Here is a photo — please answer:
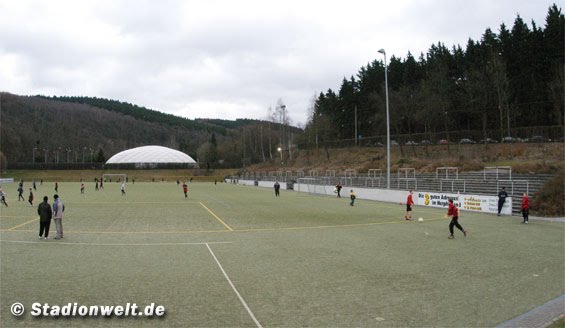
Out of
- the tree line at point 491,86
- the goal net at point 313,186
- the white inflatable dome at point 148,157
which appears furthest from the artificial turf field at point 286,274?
the white inflatable dome at point 148,157

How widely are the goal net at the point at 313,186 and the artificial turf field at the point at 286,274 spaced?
31.2 meters

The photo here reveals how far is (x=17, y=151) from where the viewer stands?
16650 cm

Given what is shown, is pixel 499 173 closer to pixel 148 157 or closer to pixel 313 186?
pixel 313 186

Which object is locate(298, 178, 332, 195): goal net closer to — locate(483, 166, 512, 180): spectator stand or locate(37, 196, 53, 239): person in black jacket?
locate(483, 166, 512, 180): spectator stand

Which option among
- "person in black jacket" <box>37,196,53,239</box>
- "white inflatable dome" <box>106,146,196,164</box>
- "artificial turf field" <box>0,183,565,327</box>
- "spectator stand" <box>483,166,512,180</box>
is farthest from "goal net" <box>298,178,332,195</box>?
"white inflatable dome" <box>106,146,196,164</box>

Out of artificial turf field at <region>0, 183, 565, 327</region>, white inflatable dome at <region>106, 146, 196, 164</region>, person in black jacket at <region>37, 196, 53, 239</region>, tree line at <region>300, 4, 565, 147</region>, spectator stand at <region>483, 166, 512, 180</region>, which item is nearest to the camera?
artificial turf field at <region>0, 183, 565, 327</region>

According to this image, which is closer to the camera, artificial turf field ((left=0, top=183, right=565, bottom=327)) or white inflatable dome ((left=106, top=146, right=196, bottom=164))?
artificial turf field ((left=0, top=183, right=565, bottom=327))

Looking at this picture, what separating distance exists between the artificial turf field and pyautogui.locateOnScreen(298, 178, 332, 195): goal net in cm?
3122

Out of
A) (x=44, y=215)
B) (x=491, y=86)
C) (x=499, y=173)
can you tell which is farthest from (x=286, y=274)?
(x=491, y=86)

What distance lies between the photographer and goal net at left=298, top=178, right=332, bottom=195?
50866 millimetres

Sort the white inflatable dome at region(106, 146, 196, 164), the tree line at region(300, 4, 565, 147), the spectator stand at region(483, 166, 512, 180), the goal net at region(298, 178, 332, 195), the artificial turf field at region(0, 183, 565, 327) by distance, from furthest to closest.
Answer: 1. the white inflatable dome at region(106, 146, 196, 164)
2. the tree line at region(300, 4, 565, 147)
3. the goal net at region(298, 178, 332, 195)
4. the spectator stand at region(483, 166, 512, 180)
5. the artificial turf field at region(0, 183, 565, 327)

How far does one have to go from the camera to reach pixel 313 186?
2130 inches

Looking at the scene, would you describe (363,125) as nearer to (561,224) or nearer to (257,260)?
(561,224)

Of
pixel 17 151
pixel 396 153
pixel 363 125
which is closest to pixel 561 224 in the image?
pixel 396 153
